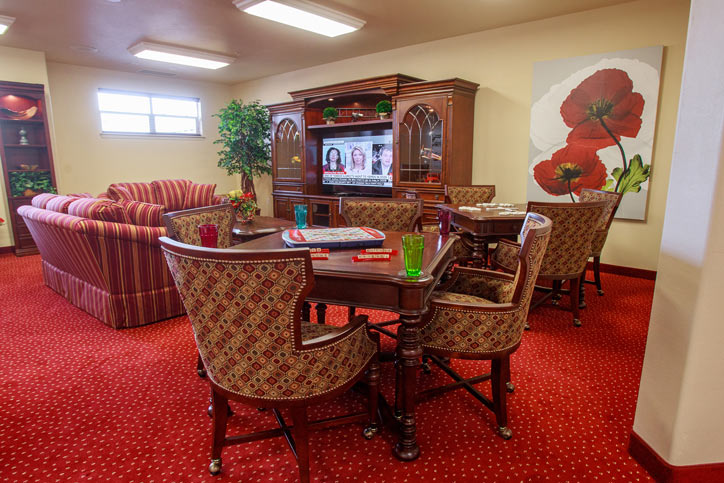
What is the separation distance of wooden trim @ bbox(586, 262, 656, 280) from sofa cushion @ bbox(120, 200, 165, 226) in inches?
169

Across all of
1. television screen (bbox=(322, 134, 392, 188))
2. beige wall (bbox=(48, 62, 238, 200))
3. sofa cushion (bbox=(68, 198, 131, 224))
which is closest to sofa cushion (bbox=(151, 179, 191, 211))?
beige wall (bbox=(48, 62, 238, 200))

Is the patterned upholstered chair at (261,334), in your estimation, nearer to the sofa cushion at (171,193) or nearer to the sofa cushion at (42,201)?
the sofa cushion at (42,201)

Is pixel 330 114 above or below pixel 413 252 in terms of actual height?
above

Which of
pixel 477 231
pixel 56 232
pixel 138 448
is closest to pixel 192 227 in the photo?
pixel 138 448

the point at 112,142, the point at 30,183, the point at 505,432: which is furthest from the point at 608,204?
the point at 112,142

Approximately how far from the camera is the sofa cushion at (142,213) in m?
3.22

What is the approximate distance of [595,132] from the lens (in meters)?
4.22

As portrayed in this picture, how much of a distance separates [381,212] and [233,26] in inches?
116

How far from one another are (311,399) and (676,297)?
1.32 m

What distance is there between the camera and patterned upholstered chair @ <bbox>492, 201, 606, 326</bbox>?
9.16 feet

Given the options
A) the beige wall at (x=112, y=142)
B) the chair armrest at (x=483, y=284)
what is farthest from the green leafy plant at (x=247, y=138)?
the chair armrest at (x=483, y=284)

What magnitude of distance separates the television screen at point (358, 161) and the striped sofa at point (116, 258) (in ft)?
10.1

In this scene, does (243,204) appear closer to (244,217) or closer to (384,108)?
(244,217)

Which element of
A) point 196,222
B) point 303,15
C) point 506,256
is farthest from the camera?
point 303,15
